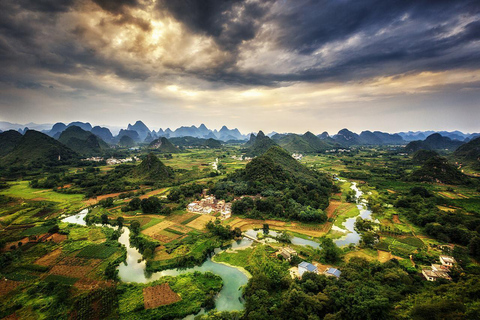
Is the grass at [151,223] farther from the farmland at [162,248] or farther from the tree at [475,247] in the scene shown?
the tree at [475,247]

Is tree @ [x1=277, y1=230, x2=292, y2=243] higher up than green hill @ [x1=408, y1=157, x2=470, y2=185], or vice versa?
green hill @ [x1=408, y1=157, x2=470, y2=185]

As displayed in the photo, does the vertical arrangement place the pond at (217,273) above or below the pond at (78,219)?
below

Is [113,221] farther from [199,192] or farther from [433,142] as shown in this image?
[433,142]

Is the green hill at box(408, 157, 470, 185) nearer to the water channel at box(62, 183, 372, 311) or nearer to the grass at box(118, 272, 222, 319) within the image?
the water channel at box(62, 183, 372, 311)

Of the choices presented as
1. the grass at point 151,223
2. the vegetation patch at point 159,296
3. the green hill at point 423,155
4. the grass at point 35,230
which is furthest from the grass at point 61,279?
the green hill at point 423,155

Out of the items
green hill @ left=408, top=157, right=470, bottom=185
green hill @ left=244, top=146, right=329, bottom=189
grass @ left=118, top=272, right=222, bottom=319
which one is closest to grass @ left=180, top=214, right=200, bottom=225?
grass @ left=118, top=272, right=222, bottom=319

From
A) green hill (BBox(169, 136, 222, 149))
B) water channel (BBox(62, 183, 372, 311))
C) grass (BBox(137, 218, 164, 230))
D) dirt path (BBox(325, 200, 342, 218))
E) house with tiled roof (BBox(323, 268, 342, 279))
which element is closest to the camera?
water channel (BBox(62, 183, 372, 311))

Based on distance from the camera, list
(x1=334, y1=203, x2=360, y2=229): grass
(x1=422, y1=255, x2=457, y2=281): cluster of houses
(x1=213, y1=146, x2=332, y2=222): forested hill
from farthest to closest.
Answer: (x1=213, y1=146, x2=332, y2=222): forested hill < (x1=334, y1=203, x2=360, y2=229): grass < (x1=422, y1=255, x2=457, y2=281): cluster of houses

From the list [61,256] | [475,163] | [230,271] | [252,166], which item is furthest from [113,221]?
[475,163]

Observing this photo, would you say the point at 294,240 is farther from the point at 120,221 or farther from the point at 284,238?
the point at 120,221
